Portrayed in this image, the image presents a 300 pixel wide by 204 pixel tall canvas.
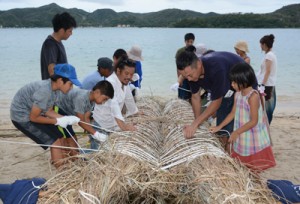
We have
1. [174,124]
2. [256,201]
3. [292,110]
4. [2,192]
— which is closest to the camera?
[256,201]

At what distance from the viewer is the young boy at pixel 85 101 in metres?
4.09

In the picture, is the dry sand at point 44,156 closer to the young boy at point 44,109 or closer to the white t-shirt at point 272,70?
the young boy at point 44,109

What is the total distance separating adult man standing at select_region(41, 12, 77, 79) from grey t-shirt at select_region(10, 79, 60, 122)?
0.78 m

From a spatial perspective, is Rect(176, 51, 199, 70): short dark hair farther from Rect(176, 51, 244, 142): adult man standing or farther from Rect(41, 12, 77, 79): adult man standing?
Rect(41, 12, 77, 79): adult man standing

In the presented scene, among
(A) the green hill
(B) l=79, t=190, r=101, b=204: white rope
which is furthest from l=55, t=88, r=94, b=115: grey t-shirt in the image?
(A) the green hill

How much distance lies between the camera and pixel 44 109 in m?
3.92

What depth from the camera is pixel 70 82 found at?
12.7ft

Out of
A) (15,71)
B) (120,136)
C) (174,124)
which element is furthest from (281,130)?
(15,71)

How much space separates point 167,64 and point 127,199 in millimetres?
23554

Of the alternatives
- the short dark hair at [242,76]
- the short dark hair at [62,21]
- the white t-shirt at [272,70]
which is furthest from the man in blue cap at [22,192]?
the white t-shirt at [272,70]

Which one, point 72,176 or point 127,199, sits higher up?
point 72,176

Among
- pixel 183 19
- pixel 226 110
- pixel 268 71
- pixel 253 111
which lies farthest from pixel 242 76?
pixel 183 19

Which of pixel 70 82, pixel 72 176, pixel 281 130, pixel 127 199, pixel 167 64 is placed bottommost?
pixel 167 64

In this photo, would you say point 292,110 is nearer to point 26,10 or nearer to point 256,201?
point 256,201
